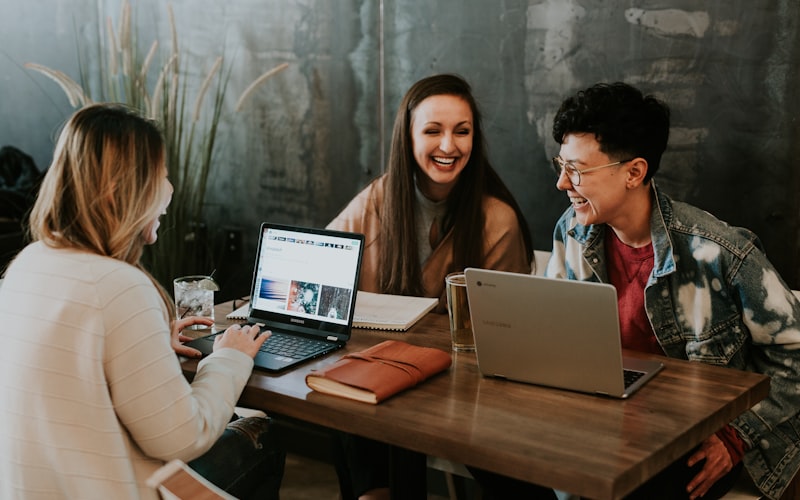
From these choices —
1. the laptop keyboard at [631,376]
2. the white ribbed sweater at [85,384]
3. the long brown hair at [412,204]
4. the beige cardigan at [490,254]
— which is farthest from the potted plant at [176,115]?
the laptop keyboard at [631,376]

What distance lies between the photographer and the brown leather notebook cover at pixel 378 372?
5.28 feet

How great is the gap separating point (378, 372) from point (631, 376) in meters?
0.48

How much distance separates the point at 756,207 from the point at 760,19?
513 millimetres

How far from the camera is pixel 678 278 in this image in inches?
79.7

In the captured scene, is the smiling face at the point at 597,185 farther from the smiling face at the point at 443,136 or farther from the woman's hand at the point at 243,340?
the woman's hand at the point at 243,340

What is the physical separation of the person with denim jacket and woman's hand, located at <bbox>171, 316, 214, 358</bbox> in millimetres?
899

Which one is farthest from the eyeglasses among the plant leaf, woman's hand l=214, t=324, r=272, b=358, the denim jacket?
the plant leaf

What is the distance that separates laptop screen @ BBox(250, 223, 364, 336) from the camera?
2.01m

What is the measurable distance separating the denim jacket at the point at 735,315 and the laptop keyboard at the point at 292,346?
734mm

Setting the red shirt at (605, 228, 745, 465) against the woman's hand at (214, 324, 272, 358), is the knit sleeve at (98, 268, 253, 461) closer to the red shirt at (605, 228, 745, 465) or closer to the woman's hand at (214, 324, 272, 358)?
the woman's hand at (214, 324, 272, 358)

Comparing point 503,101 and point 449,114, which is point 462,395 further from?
point 503,101

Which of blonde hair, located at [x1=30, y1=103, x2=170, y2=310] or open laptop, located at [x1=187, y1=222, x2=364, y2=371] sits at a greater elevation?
blonde hair, located at [x1=30, y1=103, x2=170, y2=310]

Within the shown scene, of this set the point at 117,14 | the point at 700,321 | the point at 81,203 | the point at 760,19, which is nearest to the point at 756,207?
the point at 760,19

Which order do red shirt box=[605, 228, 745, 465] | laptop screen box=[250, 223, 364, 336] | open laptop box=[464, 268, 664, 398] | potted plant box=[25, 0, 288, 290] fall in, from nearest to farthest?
open laptop box=[464, 268, 664, 398] → laptop screen box=[250, 223, 364, 336] → red shirt box=[605, 228, 745, 465] → potted plant box=[25, 0, 288, 290]
